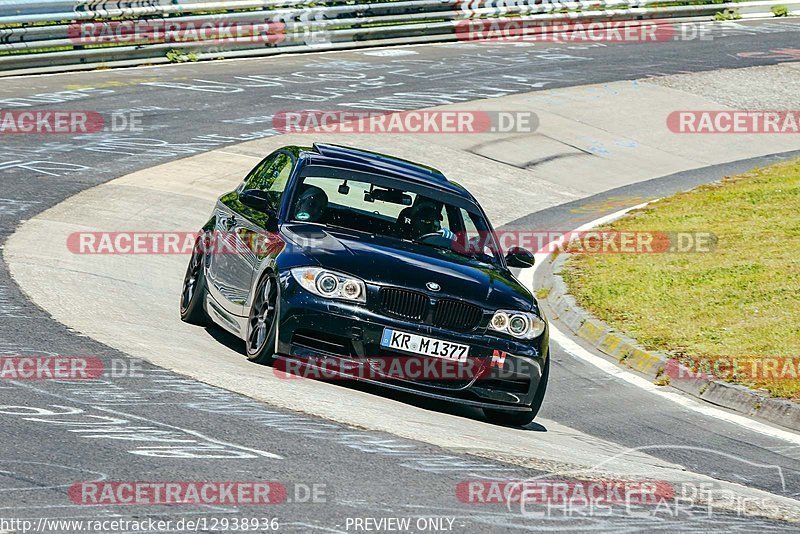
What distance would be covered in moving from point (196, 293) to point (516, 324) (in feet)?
10.1

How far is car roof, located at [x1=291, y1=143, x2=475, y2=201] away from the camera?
1031 cm

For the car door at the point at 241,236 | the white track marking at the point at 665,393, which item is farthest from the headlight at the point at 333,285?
the white track marking at the point at 665,393

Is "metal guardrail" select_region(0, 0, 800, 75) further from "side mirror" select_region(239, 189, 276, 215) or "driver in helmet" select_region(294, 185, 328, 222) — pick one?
"driver in helmet" select_region(294, 185, 328, 222)

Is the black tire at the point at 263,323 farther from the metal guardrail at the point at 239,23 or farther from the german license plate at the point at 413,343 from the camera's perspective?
the metal guardrail at the point at 239,23

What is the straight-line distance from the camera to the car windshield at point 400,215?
32.6 ft

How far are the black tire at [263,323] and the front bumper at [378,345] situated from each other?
146 mm

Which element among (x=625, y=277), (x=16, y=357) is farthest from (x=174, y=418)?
(x=625, y=277)

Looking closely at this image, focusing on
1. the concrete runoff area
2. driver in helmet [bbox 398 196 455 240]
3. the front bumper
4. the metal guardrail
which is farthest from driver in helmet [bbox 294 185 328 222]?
the metal guardrail

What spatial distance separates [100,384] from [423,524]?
9.06ft

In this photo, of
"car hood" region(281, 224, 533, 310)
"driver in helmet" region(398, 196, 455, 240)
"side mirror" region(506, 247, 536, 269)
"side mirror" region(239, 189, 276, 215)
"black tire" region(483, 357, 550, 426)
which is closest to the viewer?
"car hood" region(281, 224, 533, 310)

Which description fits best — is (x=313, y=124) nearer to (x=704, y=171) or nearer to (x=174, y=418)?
(x=704, y=171)

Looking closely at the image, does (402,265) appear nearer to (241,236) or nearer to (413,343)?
(413,343)

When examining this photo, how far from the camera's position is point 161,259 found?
13930 millimetres

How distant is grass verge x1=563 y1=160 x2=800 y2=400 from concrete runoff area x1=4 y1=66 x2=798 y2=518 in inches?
95.3
